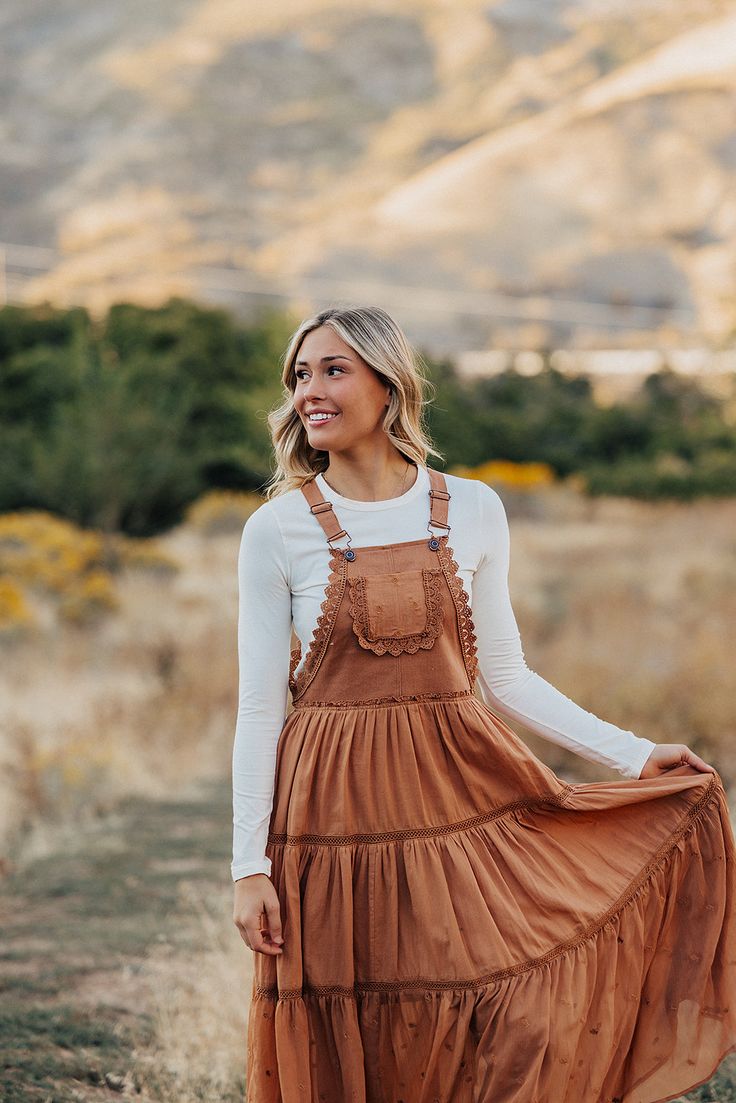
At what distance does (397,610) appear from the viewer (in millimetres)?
2385

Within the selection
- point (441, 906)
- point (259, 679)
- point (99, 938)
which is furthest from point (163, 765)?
point (441, 906)

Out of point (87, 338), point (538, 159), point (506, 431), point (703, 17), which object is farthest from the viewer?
point (703, 17)

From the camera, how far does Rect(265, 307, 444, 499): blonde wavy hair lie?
2.48m

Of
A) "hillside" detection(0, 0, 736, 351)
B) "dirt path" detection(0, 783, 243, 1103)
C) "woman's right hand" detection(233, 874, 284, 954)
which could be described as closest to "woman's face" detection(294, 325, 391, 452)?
"woman's right hand" detection(233, 874, 284, 954)

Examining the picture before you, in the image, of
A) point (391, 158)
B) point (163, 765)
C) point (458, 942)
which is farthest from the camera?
point (391, 158)

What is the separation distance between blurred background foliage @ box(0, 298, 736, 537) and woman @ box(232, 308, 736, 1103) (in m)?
12.2

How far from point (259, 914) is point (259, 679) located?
0.43 meters

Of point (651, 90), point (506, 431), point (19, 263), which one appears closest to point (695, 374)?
point (506, 431)

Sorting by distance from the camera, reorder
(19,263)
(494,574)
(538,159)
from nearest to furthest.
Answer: (494,574) < (19,263) < (538,159)

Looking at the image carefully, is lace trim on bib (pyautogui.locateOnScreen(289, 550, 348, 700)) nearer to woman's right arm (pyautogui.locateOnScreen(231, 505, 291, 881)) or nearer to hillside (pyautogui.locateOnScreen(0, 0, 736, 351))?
woman's right arm (pyautogui.locateOnScreen(231, 505, 291, 881))

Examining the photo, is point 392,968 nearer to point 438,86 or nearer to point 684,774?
point 684,774

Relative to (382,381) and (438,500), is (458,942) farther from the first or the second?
(382,381)

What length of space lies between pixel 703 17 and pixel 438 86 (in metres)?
20.0

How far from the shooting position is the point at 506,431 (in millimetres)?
23578
